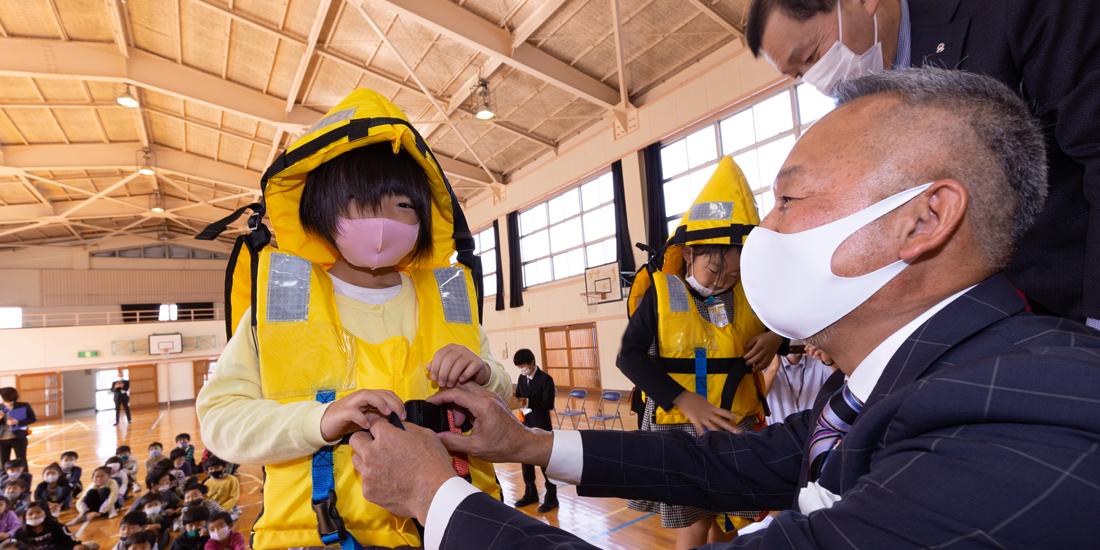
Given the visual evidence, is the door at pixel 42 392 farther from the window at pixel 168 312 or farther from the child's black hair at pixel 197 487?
the child's black hair at pixel 197 487

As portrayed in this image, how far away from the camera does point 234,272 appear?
1.37 metres

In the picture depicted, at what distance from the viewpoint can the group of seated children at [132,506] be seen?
4.50m

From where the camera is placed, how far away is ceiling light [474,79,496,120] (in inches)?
401

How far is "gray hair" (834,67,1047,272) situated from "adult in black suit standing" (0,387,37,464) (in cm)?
1165

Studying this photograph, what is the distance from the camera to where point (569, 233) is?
43.4ft

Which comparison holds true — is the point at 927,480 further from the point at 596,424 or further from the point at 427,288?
the point at 596,424

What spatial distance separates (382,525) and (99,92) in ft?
50.9

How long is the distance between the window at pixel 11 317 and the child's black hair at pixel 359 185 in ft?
93.3

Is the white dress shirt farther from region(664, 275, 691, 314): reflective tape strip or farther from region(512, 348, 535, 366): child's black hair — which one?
region(512, 348, 535, 366): child's black hair

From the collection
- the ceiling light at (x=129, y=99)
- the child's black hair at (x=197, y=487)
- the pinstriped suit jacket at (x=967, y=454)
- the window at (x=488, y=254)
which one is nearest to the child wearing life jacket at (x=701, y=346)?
the pinstriped suit jacket at (x=967, y=454)

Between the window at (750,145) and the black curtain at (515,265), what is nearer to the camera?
the window at (750,145)

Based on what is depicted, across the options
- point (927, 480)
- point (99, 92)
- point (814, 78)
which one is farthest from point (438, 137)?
point (927, 480)

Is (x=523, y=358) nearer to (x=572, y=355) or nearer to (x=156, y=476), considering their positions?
(x=156, y=476)

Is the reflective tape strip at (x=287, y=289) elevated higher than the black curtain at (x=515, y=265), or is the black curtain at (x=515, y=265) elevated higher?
the black curtain at (x=515, y=265)
